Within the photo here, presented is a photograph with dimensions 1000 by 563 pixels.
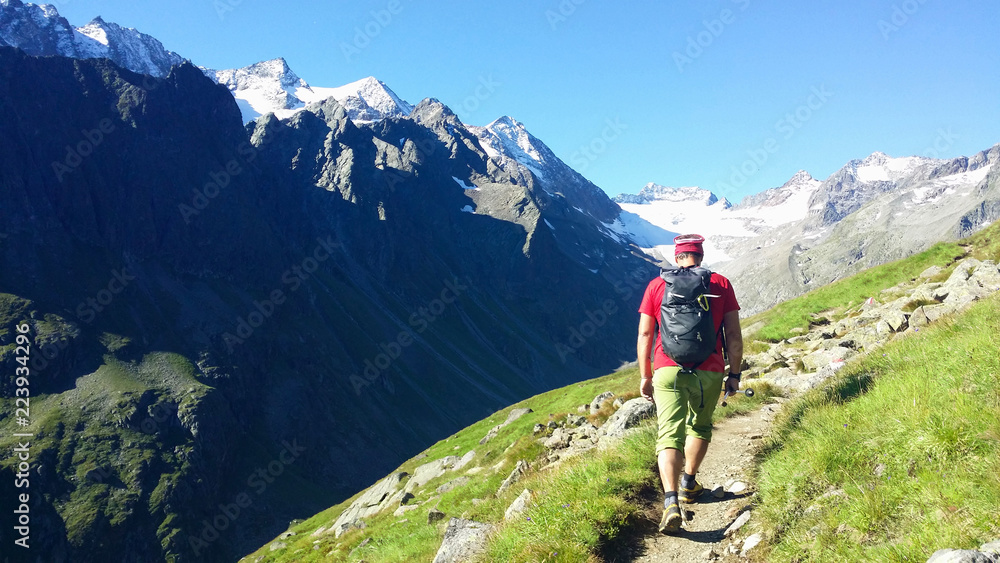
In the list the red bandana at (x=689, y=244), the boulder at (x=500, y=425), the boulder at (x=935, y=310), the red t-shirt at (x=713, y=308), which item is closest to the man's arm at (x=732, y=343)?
the red t-shirt at (x=713, y=308)

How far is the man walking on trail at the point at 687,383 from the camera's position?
8.11m

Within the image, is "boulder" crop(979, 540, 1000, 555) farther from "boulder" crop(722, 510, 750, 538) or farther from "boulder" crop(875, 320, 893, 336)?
"boulder" crop(875, 320, 893, 336)

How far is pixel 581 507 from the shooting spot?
778 cm

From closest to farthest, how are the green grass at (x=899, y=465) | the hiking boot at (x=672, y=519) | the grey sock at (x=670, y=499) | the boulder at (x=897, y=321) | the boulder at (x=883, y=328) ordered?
1. the green grass at (x=899, y=465)
2. the hiking boot at (x=672, y=519)
3. the grey sock at (x=670, y=499)
4. the boulder at (x=897, y=321)
5. the boulder at (x=883, y=328)

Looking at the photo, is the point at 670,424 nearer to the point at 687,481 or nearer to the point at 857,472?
the point at 687,481

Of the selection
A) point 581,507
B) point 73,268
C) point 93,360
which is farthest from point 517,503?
point 73,268

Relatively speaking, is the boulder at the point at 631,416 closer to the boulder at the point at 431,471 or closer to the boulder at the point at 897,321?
the boulder at the point at 897,321

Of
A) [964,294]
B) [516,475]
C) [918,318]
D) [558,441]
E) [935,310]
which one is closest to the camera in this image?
[516,475]

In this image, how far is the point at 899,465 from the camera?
6059mm

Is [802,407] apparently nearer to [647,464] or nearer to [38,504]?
[647,464]

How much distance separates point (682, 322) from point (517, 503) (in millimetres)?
4174

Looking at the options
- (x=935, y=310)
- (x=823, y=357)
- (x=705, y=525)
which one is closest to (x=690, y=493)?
(x=705, y=525)

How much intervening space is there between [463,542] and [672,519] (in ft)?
11.0

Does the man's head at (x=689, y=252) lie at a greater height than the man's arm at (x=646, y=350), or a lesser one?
greater
